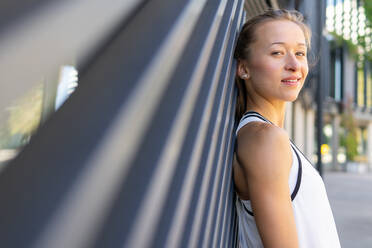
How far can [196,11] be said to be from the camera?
97 centimetres

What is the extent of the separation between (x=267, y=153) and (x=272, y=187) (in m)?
0.10

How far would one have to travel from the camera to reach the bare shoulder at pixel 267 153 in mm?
1174

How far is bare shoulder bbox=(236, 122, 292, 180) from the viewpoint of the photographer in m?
1.17

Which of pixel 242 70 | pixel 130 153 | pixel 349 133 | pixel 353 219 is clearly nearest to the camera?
pixel 130 153

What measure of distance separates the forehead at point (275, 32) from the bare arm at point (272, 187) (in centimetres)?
44

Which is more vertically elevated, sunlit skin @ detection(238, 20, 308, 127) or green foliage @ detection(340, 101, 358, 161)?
green foliage @ detection(340, 101, 358, 161)

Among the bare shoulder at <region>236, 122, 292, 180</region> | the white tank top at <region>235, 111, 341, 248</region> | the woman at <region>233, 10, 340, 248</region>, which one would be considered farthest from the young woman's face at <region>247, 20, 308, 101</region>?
the bare shoulder at <region>236, 122, 292, 180</region>

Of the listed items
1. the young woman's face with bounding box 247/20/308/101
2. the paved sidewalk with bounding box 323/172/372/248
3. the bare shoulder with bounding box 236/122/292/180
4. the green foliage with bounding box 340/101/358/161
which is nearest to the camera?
the bare shoulder with bounding box 236/122/292/180

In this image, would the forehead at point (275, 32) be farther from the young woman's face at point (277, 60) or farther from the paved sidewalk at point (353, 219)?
the paved sidewalk at point (353, 219)

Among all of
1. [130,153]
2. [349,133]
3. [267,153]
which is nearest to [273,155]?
[267,153]

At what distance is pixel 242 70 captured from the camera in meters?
1.64

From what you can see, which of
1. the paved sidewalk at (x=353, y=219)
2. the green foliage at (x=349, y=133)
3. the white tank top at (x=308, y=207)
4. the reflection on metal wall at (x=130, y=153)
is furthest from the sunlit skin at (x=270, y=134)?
the green foliage at (x=349, y=133)

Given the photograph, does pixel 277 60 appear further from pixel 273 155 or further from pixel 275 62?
pixel 273 155

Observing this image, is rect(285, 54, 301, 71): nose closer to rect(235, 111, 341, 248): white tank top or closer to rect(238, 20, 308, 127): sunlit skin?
rect(238, 20, 308, 127): sunlit skin
